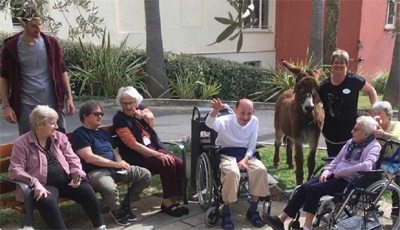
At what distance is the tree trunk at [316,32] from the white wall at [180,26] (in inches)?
88.2

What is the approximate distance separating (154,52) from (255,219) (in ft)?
24.1

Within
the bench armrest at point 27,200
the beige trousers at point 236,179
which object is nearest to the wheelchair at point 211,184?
the beige trousers at point 236,179

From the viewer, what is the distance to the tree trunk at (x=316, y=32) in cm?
1193

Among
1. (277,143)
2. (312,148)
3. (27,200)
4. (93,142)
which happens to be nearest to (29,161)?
(27,200)

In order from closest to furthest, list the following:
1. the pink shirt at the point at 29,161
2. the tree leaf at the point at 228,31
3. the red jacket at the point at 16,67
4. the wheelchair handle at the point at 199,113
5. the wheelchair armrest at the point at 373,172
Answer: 1. the tree leaf at the point at 228,31
2. the pink shirt at the point at 29,161
3. the wheelchair armrest at the point at 373,172
4. the red jacket at the point at 16,67
5. the wheelchair handle at the point at 199,113

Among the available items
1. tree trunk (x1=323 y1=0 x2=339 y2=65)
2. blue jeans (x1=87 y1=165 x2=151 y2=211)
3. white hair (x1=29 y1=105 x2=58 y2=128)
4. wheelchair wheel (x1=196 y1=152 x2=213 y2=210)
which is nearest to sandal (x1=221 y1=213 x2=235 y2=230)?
wheelchair wheel (x1=196 y1=152 x2=213 y2=210)

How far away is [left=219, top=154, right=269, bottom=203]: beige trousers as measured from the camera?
14.8 feet

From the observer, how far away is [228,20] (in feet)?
6.30

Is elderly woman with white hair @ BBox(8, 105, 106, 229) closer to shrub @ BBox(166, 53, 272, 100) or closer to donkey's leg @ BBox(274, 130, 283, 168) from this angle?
donkey's leg @ BBox(274, 130, 283, 168)

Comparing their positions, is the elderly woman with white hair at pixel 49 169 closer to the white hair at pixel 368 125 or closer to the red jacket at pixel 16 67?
the red jacket at pixel 16 67

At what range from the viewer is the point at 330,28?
13.7 meters

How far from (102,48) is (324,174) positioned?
8.02m

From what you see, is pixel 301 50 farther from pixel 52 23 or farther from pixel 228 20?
pixel 228 20

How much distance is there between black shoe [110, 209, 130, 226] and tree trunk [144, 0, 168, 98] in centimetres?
701
